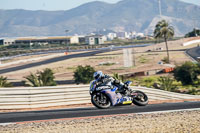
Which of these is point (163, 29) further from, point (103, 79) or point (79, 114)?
point (79, 114)

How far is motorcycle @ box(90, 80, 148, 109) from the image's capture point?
12656 millimetres

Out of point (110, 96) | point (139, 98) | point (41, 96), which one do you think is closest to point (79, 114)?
point (110, 96)

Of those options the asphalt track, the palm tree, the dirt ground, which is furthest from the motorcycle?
the palm tree

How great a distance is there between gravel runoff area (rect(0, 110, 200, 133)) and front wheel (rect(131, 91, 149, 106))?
195cm

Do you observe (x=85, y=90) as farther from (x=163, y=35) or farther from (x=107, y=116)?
(x=163, y=35)

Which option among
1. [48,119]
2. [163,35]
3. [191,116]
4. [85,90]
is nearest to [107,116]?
[48,119]

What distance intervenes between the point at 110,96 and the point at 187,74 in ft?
103

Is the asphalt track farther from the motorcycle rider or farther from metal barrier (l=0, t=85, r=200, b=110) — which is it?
metal barrier (l=0, t=85, r=200, b=110)

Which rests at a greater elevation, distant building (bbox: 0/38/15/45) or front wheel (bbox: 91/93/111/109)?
distant building (bbox: 0/38/15/45)

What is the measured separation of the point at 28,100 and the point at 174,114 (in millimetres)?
6528

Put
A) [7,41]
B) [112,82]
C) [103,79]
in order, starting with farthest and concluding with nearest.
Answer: [7,41]
[112,82]
[103,79]

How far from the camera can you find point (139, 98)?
13453 millimetres

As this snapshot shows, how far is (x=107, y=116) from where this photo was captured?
11336 millimetres

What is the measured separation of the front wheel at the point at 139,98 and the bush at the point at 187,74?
29986 mm
